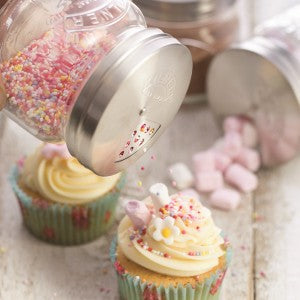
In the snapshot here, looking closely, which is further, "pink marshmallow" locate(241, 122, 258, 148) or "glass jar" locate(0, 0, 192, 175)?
"pink marshmallow" locate(241, 122, 258, 148)

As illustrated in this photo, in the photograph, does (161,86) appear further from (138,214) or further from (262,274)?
(262,274)

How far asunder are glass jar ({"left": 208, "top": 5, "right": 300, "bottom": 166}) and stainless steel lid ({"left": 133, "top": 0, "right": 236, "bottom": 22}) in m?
0.14

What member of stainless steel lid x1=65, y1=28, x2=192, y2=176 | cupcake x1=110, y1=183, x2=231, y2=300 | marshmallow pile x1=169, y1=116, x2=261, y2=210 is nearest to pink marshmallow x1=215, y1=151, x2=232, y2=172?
marshmallow pile x1=169, y1=116, x2=261, y2=210

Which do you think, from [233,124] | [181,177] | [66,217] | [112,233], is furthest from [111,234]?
[233,124]

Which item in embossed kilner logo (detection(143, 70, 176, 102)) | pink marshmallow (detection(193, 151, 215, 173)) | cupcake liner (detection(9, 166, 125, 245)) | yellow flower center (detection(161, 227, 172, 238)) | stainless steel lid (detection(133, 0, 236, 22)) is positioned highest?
embossed kilner logo (detection(143, 70, 176, 102))

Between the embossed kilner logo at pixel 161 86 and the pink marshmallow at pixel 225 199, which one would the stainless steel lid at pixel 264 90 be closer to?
the pink marshmallow at pixel 225 199

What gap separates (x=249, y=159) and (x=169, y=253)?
54 centimetres

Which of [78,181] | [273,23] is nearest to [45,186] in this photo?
[78,181]

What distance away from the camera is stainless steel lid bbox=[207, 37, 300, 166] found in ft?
6.44

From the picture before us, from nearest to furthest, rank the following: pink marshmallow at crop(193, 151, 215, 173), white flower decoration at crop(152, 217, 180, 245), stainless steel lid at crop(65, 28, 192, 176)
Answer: stainless steel lid at crop(65, 28, 192, 176) < white flower decoration at crop(152, 217, 180, 245) < pink marshmallow at crop(193, 151, 215, 173)

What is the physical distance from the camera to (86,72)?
1428mm

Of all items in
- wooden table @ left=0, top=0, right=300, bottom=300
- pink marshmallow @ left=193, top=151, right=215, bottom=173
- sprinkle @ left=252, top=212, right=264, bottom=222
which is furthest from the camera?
pink marshmallow @ left=193, top=151, right=215, bottom=173

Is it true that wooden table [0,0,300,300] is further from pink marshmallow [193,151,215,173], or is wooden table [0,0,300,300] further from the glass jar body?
the glass jar body

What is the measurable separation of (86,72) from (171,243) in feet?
1.26
